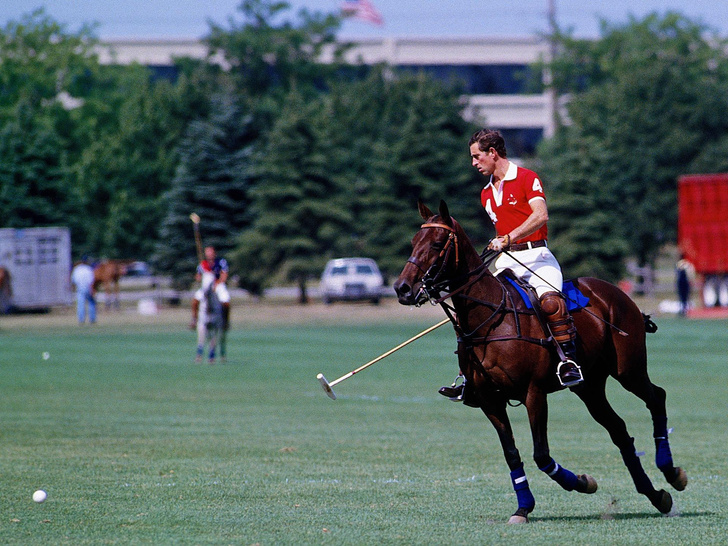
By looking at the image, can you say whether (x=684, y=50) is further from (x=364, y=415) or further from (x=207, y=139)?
(x=364, y=415)

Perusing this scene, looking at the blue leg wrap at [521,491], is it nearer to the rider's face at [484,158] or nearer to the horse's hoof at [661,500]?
the horse's hoof at [661,500]

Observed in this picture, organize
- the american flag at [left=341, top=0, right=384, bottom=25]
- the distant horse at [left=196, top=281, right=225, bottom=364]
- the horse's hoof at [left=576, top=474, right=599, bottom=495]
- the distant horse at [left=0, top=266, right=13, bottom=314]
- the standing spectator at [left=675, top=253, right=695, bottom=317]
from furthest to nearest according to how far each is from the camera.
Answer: the american flag at [left=341, top=0, right=384, bottom=25] → the distant horse at [left=0, top=266, right=13, bottom=314] → the standing spectator at [left=675, top=253, right=695, bottom=317] → the distant horse at [left=196, top=281, right=225, bottom=364] → the horse's hoof at [left=576, top=474, right=599, bottom=495]

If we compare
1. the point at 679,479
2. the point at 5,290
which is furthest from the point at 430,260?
the point at 5,290

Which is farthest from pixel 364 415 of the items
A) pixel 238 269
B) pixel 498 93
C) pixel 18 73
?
pixel 498 93

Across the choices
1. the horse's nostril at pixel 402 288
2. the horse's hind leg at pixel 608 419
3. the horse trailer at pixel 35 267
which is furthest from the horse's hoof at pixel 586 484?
the horse trailer at pixel 35 267

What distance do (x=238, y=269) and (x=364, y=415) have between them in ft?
136

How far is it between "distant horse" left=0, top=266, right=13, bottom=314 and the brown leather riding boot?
137 ft

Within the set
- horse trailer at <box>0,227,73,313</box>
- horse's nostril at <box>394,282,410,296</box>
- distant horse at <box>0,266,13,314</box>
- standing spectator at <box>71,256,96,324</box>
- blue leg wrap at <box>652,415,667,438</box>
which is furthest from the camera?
horse trailer at <box>0,227,73,313</box>

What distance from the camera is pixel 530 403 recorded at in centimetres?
935

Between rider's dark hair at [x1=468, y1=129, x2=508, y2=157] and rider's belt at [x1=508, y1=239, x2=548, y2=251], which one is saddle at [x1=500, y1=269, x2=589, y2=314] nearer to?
rider's belt at [x1=508, y1=239, x2=548, y2=251]

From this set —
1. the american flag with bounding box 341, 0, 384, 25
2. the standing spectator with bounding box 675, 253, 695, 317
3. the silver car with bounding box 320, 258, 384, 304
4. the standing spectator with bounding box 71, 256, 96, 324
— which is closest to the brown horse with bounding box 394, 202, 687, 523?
the standing spectator with bounding box 71, 256, 96, 324

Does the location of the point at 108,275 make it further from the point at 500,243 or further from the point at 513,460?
the point at 500,243

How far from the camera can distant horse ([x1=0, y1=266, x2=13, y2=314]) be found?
48.8m

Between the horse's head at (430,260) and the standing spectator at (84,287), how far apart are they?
1430 inches
